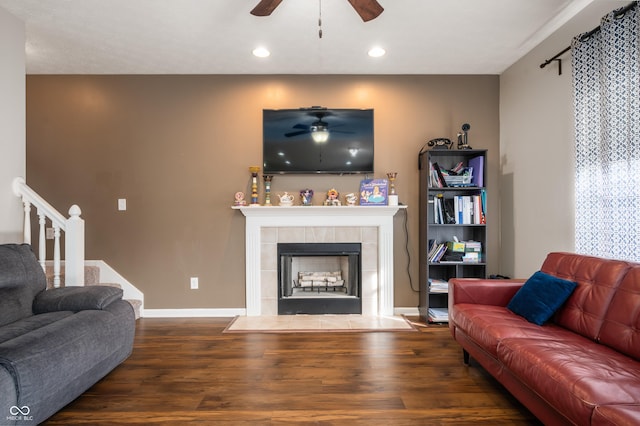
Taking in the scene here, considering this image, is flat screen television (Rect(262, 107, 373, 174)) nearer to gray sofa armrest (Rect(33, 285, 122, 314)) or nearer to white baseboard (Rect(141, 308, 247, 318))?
white baseboard (Rect(141, 308, 247, 318))

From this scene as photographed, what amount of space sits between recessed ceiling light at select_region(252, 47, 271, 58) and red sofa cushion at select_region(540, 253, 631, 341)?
3.07m

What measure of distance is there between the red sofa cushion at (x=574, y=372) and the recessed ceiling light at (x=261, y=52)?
308 cm

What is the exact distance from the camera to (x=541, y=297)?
222 centimetres

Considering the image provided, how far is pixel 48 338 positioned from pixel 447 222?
3332 mm

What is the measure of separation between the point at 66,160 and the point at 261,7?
304 centimetres

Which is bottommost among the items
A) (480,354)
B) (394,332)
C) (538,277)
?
(394,332)

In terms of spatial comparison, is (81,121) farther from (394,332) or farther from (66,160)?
(394,332)

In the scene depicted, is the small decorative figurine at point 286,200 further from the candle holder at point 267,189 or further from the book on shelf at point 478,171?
the book on shelf at point 478,171

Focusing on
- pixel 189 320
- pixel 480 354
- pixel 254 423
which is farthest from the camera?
pixel 189 320

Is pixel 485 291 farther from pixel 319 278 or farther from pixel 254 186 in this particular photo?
pixel 254 186

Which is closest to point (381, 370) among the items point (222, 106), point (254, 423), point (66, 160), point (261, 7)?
point (254, 423)

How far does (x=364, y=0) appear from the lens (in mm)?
2023

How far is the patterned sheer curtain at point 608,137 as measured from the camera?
2.13 meters

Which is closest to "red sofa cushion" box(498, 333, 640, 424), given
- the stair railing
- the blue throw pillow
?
the blue throw pillow
